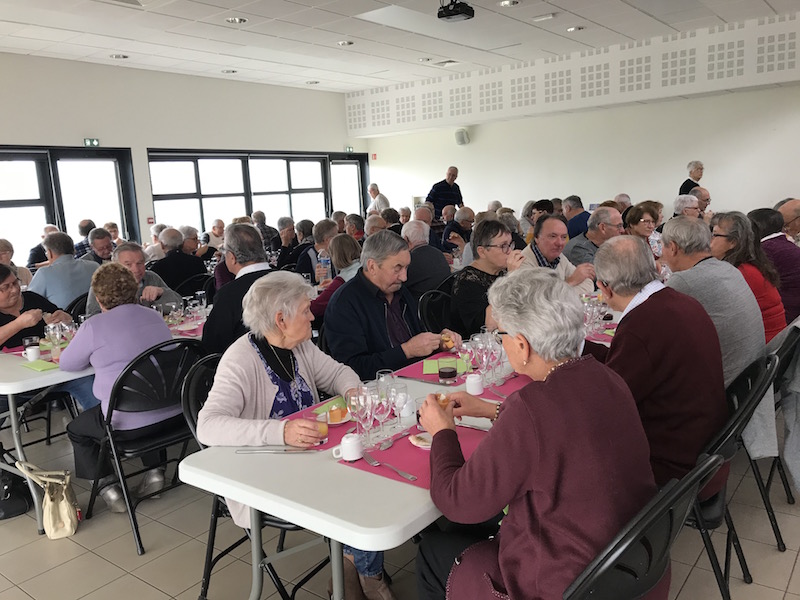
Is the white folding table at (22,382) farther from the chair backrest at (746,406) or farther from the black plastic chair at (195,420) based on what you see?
the chair backrest at (746,406)

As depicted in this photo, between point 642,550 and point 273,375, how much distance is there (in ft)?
4.48

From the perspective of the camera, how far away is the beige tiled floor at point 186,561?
101 inches

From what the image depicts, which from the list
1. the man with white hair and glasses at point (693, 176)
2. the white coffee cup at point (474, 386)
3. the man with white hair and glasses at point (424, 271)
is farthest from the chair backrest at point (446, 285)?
the man with white hair and glasses at point (693, 176)

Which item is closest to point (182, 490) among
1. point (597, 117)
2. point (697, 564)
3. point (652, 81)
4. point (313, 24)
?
point (697, 564)

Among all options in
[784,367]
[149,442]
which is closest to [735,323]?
[784,367]

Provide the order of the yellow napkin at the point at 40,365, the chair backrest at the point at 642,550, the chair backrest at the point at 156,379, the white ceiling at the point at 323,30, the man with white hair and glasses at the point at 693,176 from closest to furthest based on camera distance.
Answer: the chair backrest at the point at 642,550
the chair backrest at the point at 156,379
the yellow napkin at the point at 40,365
the white ceiling at the point at 323,30
the man with white hair and glasses at the point at 693,176

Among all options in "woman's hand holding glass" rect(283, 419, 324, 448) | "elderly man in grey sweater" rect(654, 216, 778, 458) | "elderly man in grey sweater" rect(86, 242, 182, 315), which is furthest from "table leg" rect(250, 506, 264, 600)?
"elderly man in grey sweater" rect(86, 242, 182, 315)

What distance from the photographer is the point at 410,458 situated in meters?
1.83

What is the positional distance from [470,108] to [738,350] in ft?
29.6

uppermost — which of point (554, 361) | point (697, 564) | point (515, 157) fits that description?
point (515, 157)

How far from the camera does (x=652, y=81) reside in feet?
29.3

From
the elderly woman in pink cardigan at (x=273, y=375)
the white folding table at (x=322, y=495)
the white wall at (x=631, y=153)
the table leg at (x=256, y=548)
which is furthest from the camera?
the white wall at (x=631, y=153)

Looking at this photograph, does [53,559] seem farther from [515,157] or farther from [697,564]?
[515,157]

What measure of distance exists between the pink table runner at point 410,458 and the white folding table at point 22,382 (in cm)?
191
